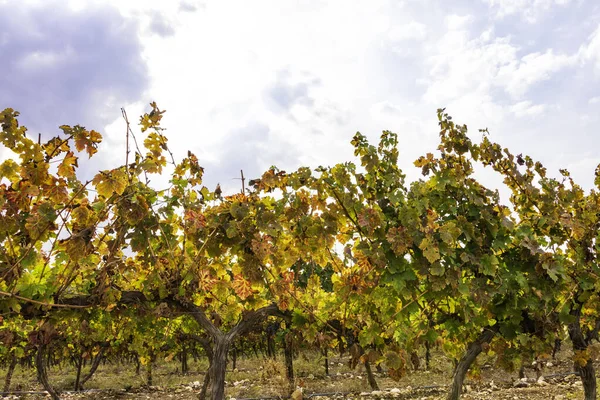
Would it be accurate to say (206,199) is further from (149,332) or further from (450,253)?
(149,332)

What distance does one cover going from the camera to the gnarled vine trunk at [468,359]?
4.36 meters

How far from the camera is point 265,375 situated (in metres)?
14.3

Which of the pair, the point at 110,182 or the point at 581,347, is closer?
the point at 110,182

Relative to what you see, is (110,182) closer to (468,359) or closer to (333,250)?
(333,250)

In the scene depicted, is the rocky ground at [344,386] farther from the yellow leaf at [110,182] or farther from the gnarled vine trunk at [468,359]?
the yellow leaf at [110,182]

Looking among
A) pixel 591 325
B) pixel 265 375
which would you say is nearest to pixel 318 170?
pixel 591 325

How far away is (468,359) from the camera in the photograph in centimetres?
455

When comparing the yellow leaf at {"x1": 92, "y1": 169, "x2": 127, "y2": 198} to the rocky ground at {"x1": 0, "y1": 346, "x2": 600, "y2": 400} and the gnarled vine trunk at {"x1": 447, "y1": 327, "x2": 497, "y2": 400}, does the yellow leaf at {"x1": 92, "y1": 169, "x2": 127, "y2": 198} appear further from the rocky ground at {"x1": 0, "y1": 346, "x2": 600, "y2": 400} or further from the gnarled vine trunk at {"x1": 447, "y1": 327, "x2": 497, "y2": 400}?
the rocky ground at {"x1": 0, "y1": 346, "x2": 600, "y2": 400}

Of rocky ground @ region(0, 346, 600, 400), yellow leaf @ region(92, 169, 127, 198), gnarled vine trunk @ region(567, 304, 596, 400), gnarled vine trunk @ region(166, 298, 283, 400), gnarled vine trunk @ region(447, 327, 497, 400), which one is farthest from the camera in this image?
rocky ground @ region(0, 346, 600, 400)

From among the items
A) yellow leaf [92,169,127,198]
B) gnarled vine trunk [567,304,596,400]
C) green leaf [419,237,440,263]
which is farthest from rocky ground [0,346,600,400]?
yellow leaf [92,169,127,198]

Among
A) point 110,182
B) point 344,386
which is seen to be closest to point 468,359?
point 110,182

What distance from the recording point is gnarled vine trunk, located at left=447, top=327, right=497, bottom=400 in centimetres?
436

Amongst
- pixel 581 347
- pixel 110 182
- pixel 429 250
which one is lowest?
pixel 581 347

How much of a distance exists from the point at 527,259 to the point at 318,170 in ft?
7.56
